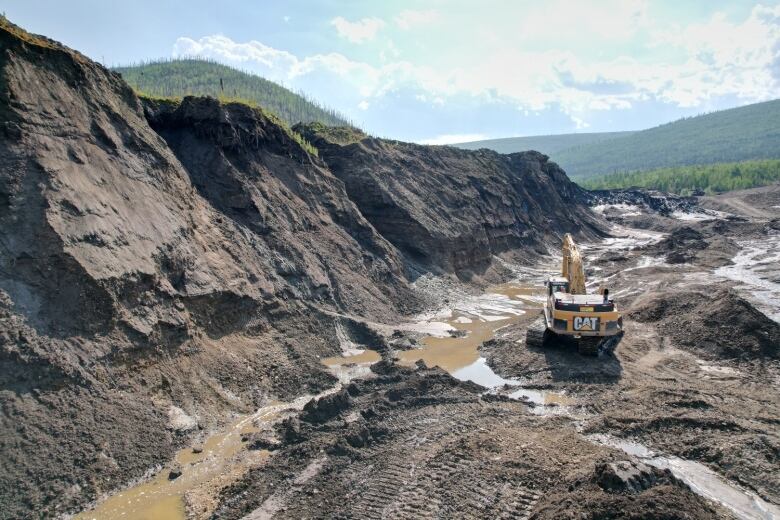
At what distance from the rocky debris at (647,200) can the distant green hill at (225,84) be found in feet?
162

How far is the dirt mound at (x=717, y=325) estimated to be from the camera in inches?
597

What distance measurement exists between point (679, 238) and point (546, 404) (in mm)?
32495

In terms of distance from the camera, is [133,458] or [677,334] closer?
[133,458]

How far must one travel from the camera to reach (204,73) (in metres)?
101

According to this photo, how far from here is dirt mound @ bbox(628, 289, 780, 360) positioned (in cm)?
1516

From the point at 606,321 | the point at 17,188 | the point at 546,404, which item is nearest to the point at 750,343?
the point at 606,321

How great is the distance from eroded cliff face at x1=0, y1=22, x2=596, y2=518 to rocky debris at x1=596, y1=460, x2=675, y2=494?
7.73m

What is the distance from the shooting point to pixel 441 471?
918cm

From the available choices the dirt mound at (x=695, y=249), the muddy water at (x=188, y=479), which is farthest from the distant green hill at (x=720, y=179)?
the muddy water at (x=188, y=479)

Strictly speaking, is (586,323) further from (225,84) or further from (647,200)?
(225,84)

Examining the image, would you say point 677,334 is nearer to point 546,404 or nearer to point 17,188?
point 546,404

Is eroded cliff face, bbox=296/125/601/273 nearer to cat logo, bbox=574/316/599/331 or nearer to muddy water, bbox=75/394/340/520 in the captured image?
cat logo, bbox=574/316/599/331

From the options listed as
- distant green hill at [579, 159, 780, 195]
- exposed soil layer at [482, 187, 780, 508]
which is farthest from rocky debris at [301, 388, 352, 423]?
distant green hill at [579, 159, 780, 195]

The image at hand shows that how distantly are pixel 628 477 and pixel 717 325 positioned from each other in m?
11.3
